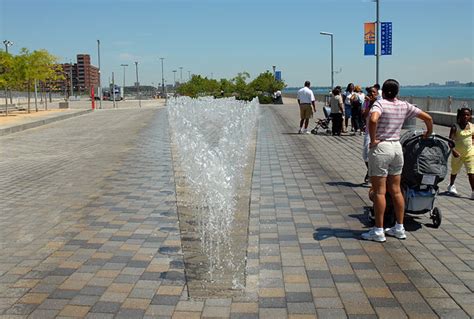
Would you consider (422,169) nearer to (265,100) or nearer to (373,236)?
(373,236)

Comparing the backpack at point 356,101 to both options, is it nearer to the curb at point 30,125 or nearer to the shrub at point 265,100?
the curb at point 30,125

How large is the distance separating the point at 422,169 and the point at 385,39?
20237 mm

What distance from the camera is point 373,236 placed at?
5.87 m

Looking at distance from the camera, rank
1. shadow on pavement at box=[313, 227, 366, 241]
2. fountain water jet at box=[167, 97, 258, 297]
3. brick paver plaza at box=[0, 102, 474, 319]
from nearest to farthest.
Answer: brick paver plaza at box=[0, 102, 474, 319], fountain water jet at box=[167, 97, 258, 297], shadow on pavement at box=[313, 227, 366, 241]

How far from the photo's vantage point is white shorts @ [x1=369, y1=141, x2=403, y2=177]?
5.54 metres

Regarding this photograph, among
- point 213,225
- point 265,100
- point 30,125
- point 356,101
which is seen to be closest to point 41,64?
point 30,125

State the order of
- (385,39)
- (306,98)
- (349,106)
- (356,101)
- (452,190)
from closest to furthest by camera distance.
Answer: (452,190) → (356,101) → (306,98) → (349,106) → (385,39)

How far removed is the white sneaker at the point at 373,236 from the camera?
581cm

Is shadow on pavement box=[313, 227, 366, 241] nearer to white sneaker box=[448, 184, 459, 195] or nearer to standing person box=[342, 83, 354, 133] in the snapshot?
white sneaker box=[448, 184, 459, 195]

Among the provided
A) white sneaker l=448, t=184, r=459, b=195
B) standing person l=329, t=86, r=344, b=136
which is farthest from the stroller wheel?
standing person l=329, t=86, r=344, b=136

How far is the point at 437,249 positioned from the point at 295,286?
1.88 m

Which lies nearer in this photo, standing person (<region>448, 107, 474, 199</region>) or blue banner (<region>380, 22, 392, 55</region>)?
standing person (<region>448, 107, 474, 199</region>)

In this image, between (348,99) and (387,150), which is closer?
(387,150)

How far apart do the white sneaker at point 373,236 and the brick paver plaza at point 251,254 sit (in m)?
0.08
